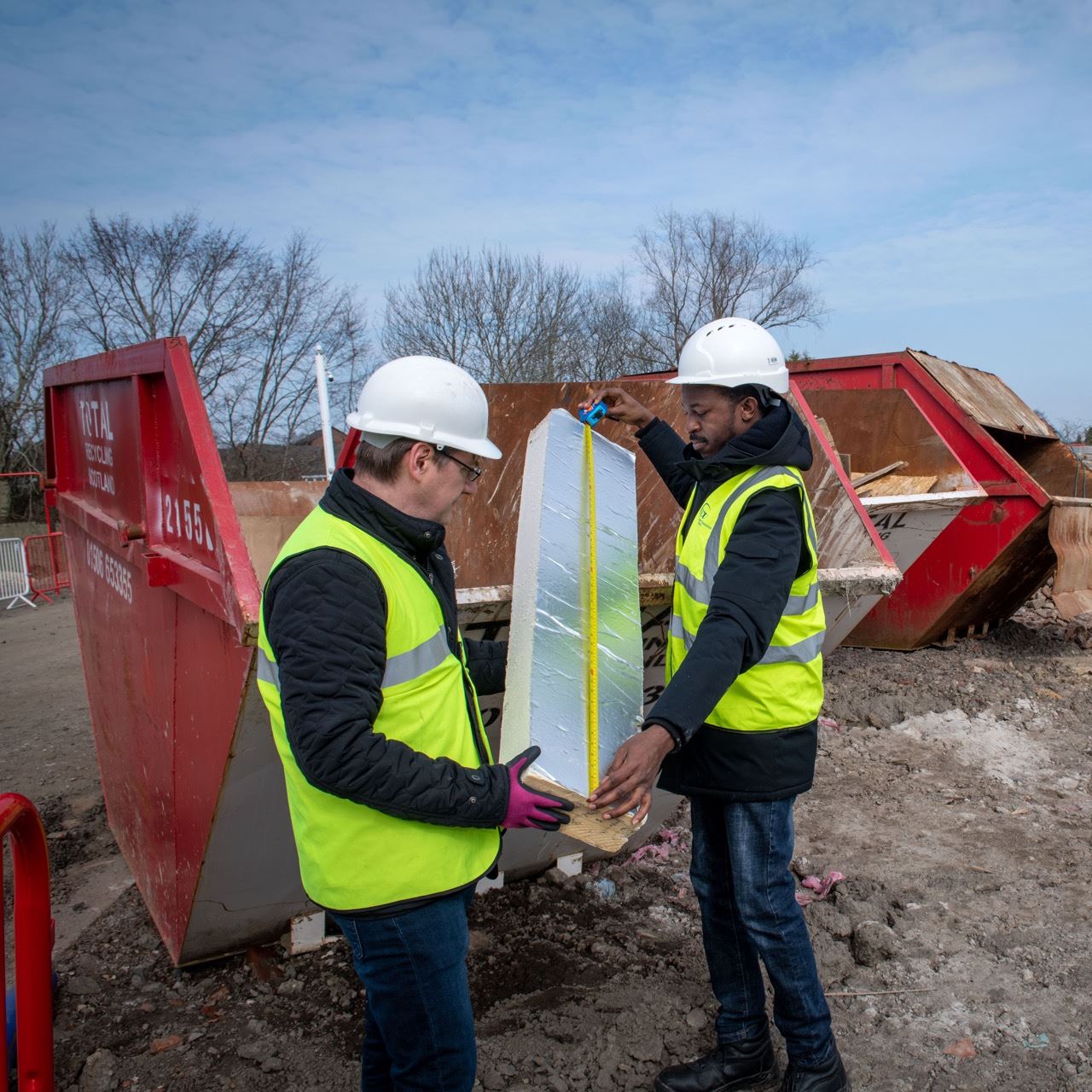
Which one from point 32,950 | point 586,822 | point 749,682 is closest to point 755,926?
point 749,682

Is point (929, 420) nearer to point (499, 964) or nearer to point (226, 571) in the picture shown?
point (499, 964)

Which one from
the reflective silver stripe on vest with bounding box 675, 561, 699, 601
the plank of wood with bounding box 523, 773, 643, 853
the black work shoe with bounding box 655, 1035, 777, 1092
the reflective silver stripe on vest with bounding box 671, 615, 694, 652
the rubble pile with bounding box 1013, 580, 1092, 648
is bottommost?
the rubble pile with bounding box 1013, 580, 1092, 648

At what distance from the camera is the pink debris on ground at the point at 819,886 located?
361 cm

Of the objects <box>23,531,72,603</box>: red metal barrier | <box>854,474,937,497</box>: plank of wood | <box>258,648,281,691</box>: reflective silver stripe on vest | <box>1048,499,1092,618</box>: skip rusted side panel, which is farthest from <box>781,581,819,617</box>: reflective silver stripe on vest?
<box>23,531,72,603</box>: red metal barrier

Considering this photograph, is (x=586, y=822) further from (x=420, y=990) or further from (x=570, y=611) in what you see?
(x=570, y=611)

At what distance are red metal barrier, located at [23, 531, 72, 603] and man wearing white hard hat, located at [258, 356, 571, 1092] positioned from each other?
12.4 meters

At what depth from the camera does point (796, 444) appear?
7.19 ft

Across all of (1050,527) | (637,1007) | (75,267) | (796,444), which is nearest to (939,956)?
(637,1007)

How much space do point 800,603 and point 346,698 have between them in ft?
3.79

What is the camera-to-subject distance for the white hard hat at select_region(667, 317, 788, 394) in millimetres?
2238

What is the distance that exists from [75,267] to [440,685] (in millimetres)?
22451

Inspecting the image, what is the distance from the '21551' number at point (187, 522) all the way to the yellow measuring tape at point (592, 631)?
→ 0.96 meters

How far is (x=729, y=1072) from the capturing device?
96.0 inches

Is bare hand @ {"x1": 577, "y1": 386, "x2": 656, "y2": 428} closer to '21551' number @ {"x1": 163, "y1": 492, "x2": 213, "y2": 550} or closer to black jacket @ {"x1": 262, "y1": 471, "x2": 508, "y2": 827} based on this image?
'21551' number @ {"x1": 163, "y1": 492, "x2": 213, "y2": 550}
